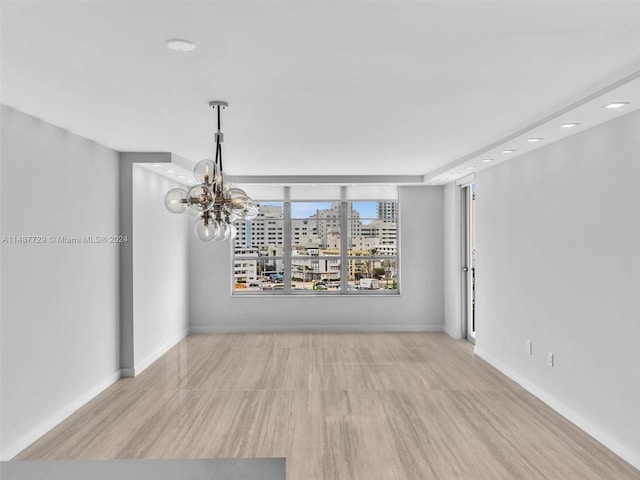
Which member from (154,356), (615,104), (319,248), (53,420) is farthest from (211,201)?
(319,248)

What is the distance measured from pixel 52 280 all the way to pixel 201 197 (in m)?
1.77

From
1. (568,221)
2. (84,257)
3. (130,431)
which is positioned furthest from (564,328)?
(84,257)

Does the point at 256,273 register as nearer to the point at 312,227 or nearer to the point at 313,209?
the point at 312,227

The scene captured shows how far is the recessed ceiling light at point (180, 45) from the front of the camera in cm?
221

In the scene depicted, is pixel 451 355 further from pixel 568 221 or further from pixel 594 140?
pixel 594 140

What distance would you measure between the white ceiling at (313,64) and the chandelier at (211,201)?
51 centimetres

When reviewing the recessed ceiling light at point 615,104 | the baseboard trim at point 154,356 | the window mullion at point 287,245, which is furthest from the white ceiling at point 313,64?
the window mullion at point 287,245

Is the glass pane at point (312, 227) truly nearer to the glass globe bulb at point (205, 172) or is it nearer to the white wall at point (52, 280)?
the white wall at point (52, 280)

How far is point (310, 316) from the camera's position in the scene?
7.84 metres

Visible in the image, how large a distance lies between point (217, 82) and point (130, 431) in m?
2.79

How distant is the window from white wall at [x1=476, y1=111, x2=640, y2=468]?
9.02ft

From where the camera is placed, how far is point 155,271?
6.03 meters

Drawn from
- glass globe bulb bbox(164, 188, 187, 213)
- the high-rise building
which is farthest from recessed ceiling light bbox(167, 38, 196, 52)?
the high-rise building

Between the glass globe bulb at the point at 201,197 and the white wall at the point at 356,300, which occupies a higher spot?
the glass globe bulb at the point at 201,197
